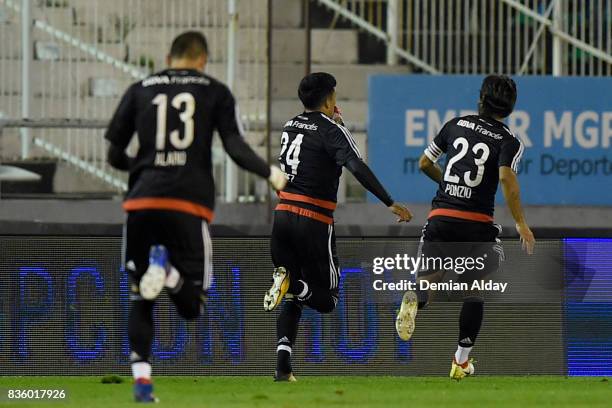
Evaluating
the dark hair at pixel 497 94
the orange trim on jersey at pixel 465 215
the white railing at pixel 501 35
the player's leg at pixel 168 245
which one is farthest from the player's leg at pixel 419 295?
the white railing at pixel 501 35

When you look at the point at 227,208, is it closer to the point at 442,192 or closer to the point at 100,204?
the point at 100,204

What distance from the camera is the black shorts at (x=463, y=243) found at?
449 inches

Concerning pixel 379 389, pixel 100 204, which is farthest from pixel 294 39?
pixel 379 389

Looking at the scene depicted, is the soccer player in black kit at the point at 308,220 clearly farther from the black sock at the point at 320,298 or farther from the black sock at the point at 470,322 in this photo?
the black sock at the point at 470,322

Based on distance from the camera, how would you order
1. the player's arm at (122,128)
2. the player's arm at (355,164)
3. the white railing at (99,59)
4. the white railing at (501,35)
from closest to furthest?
1. the player's arm at (122,128)
2. the player's arm at (355,164)
3. the white railing at (99,59)
4. the white railing at (501,35)

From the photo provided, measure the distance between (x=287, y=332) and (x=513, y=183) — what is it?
1.80 metres

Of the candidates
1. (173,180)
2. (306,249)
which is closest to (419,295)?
(306,249)

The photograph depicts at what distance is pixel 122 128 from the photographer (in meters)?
8.97

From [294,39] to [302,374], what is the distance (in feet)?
19.4

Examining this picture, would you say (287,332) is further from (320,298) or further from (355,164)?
(355,164)

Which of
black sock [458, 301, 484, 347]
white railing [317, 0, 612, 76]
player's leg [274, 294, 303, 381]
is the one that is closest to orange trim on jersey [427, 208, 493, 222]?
black sock [458, 301, 484, 347]

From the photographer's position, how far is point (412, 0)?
18.4 m

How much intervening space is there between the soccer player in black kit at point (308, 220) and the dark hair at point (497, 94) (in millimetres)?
928

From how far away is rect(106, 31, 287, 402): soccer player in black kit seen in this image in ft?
28.8
